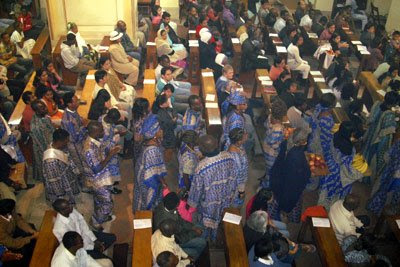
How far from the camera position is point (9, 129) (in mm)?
6949

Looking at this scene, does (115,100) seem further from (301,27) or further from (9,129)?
(301,27)

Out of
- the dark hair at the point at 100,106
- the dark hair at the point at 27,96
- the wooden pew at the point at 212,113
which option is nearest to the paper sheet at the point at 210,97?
the wooden pew at the point at 212,113

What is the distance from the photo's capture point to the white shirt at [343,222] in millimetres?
5750

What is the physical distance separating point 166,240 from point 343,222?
2396 millimetres

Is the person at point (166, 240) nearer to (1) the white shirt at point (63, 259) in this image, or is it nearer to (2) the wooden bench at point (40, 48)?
(1) the white shirt at point (63, 259)

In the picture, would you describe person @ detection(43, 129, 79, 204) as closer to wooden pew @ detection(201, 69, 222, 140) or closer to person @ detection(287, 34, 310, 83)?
wooden pew @ detection(201, 69, 222, 140)

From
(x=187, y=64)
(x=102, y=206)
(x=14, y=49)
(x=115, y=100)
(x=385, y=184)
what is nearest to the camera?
(x=102, y=206)

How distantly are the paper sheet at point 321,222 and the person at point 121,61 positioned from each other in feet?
18.6

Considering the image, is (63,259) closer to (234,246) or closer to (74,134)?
(234,246)

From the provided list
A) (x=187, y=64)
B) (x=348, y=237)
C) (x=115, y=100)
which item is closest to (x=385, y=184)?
(x=348, y=237)

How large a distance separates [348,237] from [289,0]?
45.0ft

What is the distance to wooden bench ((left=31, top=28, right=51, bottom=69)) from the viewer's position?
976cm

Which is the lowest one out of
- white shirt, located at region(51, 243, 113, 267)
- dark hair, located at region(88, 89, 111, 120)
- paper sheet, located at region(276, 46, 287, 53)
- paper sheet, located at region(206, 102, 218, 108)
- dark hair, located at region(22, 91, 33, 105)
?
paper sheet, located at region(206, 102, 218, 108)

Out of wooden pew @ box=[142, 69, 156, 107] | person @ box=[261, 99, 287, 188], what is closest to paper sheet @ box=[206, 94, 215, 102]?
wooden pew @ box=[142, 69, 156, 107]
